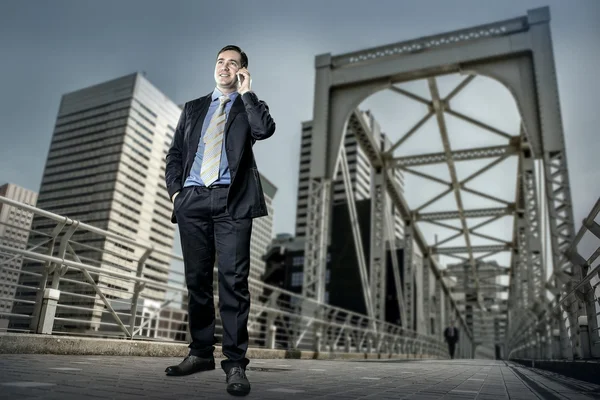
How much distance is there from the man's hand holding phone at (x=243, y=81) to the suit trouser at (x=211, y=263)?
602 mm

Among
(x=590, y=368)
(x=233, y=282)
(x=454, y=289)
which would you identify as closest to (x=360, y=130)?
(x=590, y=368)

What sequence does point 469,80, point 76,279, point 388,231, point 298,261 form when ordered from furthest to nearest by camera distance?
point 298,261 → point 388,231 → point 469,80 → point 76,279

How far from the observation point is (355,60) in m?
14.3

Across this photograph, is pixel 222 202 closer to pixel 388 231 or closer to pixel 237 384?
pixel 237 384

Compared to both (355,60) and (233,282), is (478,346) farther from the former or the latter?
(233,282)

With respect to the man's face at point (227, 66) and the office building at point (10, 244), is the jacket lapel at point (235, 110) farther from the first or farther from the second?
the office building at point (10, 244)

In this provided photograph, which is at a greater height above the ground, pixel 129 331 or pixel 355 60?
pixel 355 60

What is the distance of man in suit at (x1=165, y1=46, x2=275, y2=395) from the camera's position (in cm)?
246

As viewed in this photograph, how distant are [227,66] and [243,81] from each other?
0.17 meters

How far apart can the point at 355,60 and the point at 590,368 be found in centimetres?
1216

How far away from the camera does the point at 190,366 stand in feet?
8.54

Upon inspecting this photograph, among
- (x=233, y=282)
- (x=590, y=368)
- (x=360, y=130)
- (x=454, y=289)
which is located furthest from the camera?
(x=454, y=289)

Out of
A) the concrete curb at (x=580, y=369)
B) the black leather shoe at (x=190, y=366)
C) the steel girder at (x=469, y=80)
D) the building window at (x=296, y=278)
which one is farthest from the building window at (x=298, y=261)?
the black leather shoe at (x=190, y=366)

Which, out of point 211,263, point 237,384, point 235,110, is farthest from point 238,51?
point 237,384
